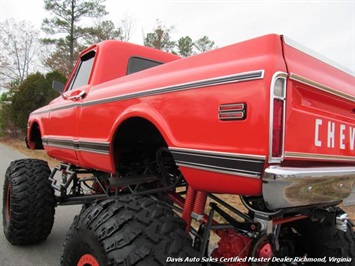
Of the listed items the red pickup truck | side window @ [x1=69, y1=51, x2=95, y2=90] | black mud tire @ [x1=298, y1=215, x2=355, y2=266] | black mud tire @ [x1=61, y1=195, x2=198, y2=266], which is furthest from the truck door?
black mud tire @ [x1=298, y1=215, x2=355, y2=266]

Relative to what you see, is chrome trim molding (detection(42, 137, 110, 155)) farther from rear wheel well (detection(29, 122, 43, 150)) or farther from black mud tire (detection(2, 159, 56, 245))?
rear wheel well (detection(29, 122, 43, 150))

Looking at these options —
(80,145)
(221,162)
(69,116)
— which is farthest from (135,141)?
(221,162)

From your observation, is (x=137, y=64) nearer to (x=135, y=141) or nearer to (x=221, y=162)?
(x=135, y=141)

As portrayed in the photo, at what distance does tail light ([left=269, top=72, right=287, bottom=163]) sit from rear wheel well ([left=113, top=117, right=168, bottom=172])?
114cm

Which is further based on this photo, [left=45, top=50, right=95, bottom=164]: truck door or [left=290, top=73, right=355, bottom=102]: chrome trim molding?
[left=45, top=50, right=95, bottom=164]: truck door

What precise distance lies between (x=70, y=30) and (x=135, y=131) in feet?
77.4

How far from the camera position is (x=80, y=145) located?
294cm

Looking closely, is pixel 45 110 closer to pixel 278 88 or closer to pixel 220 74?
pixel 220 74

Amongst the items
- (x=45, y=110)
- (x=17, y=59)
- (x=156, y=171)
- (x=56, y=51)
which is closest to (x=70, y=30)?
(x=56, y=51)

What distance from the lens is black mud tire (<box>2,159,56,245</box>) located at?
336 centimetres

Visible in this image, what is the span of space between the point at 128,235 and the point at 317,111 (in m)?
1.19

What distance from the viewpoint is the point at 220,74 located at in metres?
1.61

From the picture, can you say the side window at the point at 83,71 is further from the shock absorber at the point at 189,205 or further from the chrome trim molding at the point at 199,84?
the shock absorber at the point at 189,205

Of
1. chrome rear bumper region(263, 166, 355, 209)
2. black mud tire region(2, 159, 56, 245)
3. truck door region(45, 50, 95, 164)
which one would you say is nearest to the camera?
chrome rear bumper region(263, 166, 355, 209)
